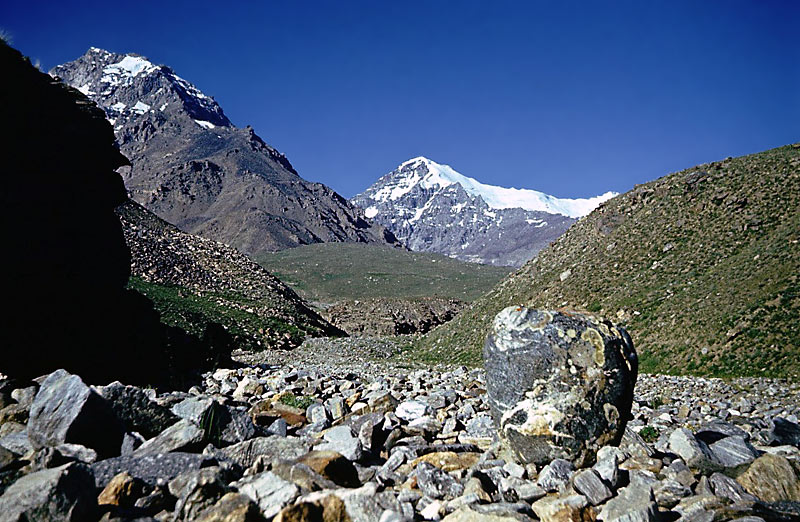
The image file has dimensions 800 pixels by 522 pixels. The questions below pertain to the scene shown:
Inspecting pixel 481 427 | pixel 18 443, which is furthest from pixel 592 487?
pixel 18 443

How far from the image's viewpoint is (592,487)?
16.2 ft

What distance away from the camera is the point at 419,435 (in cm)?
722

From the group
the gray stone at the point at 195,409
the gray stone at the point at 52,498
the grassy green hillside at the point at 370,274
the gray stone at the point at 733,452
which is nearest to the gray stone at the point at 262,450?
the gray stone at the point at 195,409

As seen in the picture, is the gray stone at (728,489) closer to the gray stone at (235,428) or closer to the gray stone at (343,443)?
the gray stone at (343,443)

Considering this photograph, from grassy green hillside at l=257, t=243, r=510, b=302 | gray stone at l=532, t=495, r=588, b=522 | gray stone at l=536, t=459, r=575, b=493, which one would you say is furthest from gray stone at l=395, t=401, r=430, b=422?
grassy green hillside at l=257, t=243, r=510, b=302

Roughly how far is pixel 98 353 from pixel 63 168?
10316 millimetres

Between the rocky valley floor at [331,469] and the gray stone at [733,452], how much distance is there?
0.8 inches

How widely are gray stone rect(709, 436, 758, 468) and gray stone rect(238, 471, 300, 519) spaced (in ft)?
17.3

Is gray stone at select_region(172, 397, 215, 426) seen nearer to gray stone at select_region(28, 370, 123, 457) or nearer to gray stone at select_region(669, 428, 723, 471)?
gray stone at select_region(28, 370, 123, 457)

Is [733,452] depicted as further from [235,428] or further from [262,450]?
[235,428]

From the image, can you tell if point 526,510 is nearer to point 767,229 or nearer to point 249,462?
point 249,462

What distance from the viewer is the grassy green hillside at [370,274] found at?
323 feet

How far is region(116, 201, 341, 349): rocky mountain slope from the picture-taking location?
33.3 meters

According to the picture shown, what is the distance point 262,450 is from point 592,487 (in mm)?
3980
